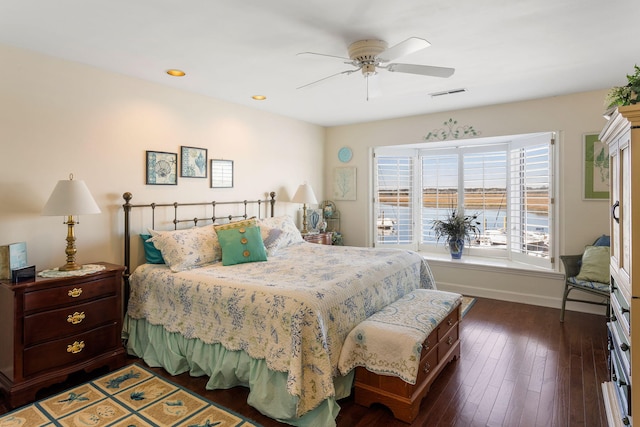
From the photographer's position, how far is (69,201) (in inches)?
101

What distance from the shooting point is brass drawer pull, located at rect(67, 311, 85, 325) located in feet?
8.31

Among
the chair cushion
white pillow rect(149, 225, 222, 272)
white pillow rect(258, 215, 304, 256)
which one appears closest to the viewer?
white pillow rect(149, 225, 222, 272)

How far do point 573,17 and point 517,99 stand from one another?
2.15 metres

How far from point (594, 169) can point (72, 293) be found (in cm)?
512

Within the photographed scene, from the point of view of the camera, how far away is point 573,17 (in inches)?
88.7

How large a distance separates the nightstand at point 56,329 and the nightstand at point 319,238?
2.57 metres

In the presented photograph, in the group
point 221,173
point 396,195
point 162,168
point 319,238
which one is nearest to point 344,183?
point 396,195

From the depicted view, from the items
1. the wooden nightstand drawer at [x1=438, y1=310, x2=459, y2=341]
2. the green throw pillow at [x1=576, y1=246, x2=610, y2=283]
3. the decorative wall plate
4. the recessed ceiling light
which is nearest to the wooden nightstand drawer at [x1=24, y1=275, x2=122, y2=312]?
the recessed ceiling light

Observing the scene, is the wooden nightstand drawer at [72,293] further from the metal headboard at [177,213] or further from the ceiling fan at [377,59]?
the ceiling fan at [377,59]

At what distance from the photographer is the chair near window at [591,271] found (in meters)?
3.48

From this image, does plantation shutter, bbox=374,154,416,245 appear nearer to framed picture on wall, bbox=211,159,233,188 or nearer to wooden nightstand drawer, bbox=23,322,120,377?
framed picture on wall, bbox=211,159,233,188

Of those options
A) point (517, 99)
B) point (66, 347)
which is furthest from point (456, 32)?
point (66, 347)

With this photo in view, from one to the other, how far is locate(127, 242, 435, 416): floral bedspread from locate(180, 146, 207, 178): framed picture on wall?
1.14 meters

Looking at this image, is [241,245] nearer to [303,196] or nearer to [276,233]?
[276,233]
